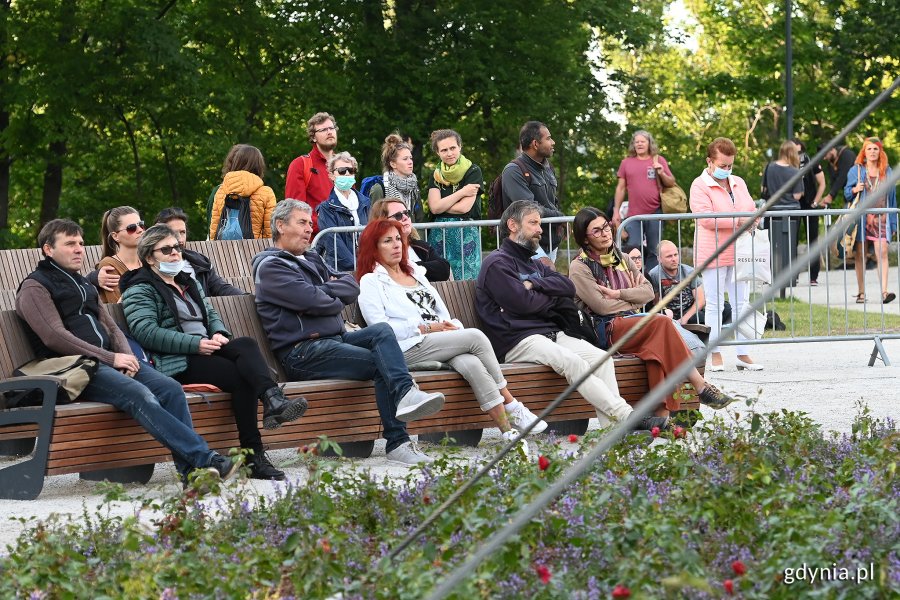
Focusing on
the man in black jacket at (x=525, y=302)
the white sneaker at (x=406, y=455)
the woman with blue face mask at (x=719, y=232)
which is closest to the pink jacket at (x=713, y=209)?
the woman with blue face mask at (x=719, y=232)

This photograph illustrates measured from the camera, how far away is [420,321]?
9211 mm

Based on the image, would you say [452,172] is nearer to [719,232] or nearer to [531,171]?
[531,171]

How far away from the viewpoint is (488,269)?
9.55 m

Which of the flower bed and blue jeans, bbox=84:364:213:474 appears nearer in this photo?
the flower bed

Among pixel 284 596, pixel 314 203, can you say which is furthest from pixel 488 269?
pixel 284 596

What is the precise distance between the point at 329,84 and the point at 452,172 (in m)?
13.1

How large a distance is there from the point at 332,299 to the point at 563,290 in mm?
1530

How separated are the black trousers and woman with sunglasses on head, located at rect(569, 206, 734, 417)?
2440 millimetres

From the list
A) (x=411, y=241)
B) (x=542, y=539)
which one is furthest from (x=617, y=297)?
(x=542, y=539)

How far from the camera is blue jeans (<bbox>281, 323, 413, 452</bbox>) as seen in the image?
855 cm

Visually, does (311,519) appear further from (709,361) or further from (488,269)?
(709,361)

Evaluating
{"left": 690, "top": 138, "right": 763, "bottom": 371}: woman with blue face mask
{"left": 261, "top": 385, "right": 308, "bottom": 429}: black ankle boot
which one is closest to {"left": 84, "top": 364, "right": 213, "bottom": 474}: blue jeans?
{"left": 261, "top": 385, "right": 308, "bottom": 429}: black ankle boot

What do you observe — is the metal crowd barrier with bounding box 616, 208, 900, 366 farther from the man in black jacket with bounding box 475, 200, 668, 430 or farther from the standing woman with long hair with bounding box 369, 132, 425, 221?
the standing woman with long hair with bounding box 369, 132, 425, 221

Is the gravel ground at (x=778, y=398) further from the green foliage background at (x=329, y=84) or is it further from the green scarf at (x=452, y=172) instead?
the green foliage background at (x=329, y=84)
